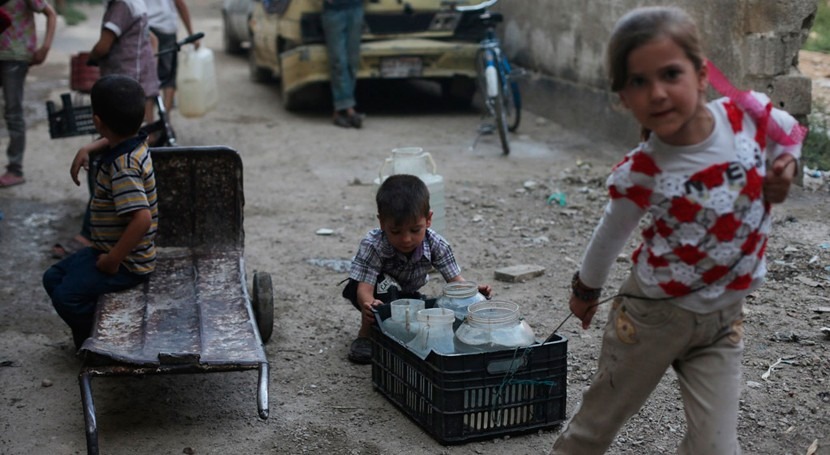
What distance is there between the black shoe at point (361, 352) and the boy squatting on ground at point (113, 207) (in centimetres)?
110

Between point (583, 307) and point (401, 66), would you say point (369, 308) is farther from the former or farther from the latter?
point (401, 66)

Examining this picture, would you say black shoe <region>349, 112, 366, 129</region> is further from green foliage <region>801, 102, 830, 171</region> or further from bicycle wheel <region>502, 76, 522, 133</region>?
green foliage <region>801, 102, 830, 171</region>

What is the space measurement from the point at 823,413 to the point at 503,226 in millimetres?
3237

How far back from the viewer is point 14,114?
7898mm

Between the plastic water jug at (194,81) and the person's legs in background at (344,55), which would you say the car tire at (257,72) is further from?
the plastic water jug at (194,81)

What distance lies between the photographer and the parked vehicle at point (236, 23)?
14.4 meters

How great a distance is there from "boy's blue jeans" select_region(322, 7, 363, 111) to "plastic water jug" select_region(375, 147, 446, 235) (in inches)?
172

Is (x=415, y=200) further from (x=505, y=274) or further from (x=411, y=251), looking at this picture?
(x=505, y=274)

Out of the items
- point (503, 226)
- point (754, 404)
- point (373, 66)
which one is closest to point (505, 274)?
point (503, 226)

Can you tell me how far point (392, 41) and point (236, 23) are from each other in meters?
4.96

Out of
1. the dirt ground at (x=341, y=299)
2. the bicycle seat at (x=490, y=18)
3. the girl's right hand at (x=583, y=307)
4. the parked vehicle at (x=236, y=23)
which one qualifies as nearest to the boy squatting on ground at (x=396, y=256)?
the dirt ground at (x=341, y=299)

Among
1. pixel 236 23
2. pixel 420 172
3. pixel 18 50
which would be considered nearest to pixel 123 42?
pixel 18 50

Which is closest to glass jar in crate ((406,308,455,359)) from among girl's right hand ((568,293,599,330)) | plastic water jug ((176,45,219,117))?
girl's right hand ((568,293,599,330))

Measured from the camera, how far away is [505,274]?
19.2ft
